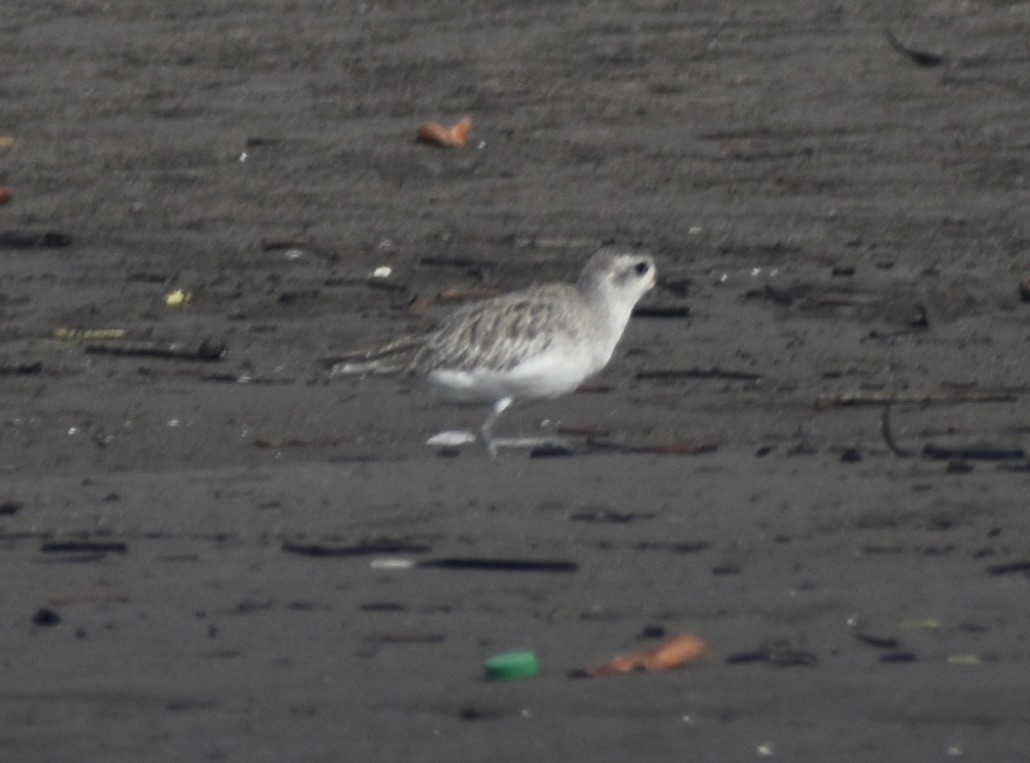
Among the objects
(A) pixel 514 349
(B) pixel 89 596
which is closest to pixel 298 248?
(A) pixel 514 349

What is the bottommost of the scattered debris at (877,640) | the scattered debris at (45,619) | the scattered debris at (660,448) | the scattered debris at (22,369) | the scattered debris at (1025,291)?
the scattered debris at (877,640)

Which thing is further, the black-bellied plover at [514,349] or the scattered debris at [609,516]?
the black-bellied plover at [514,349]

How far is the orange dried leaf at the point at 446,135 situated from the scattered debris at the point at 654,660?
859 cm

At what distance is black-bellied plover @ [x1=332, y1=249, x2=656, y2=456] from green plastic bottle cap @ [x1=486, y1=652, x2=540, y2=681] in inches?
115

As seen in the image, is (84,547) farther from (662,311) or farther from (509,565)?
(662,311)

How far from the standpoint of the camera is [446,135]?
48.6 ft

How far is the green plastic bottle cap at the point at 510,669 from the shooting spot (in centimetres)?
632

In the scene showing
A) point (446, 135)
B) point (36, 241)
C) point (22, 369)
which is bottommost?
point (22, 369)

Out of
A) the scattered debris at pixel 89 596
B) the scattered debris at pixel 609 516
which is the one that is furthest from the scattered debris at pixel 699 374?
the scattered debris at pixel 89 596

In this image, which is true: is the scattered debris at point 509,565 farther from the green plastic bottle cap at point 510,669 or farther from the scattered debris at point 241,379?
the scattered debris at point 241,379

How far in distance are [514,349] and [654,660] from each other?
3.43 meters

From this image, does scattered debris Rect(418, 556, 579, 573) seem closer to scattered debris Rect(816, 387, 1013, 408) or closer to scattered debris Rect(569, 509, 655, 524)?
scattered debris Rect(569, 509, 655, 524)

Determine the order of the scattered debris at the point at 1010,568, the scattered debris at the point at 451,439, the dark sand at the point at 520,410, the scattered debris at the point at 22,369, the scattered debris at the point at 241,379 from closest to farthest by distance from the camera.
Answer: the dark sand at the point at 520,410 < the scattered debris at the point at 1010,568 < the scattered debris at the point at 451,439 < the scattered debris at the point at 241,379 < the scattered debris at the point at 22,369

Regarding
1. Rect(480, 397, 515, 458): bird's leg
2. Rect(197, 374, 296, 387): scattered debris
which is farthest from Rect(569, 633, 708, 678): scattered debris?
Rect(197, 374, 296, 387): scattered debris
